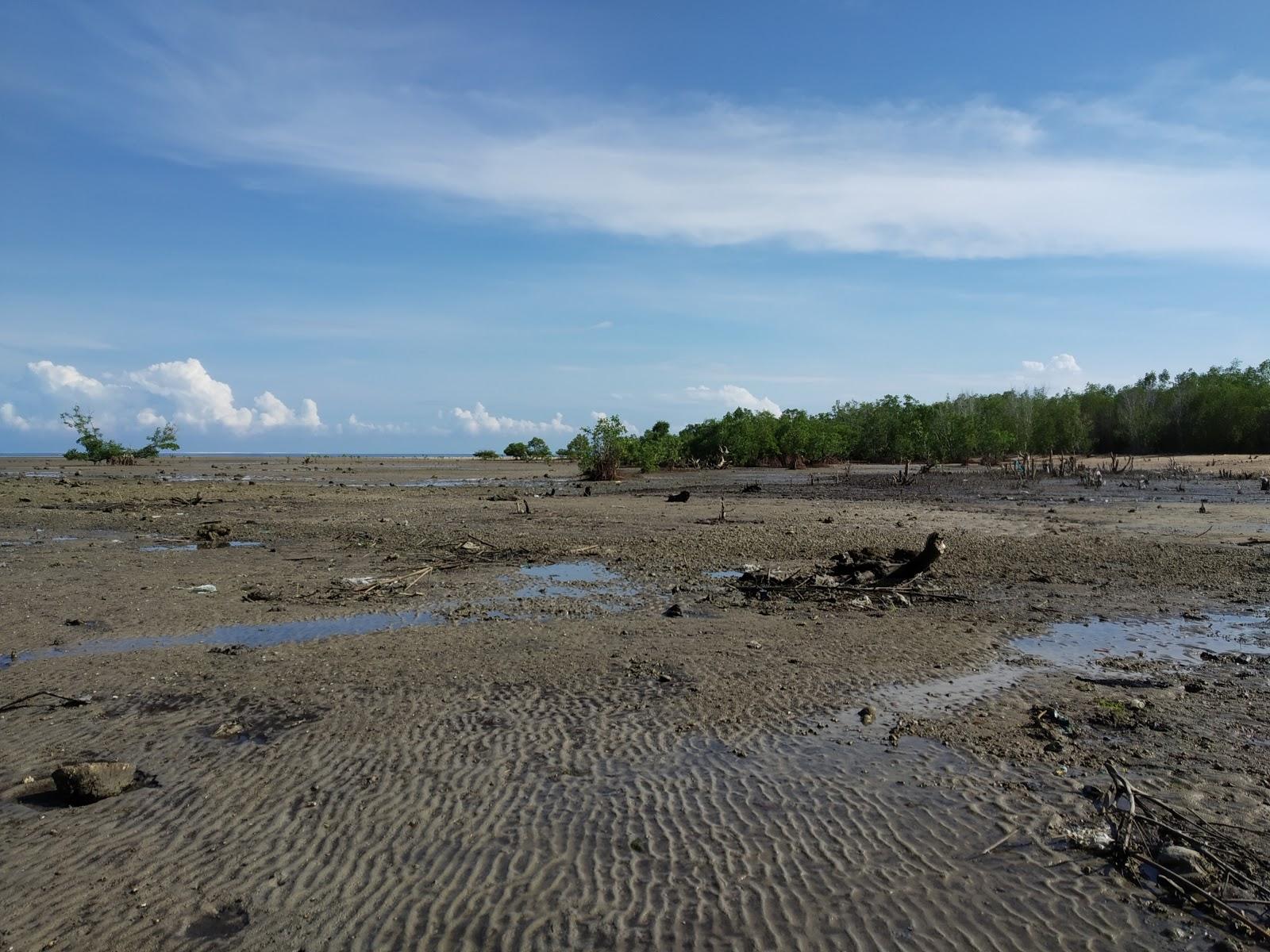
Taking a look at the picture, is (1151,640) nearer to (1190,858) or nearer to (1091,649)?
(1091,649)

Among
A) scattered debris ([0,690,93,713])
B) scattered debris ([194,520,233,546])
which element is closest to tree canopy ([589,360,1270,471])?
scattered debris ([194,520,233,546])

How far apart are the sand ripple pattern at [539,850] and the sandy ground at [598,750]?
0.02 metres

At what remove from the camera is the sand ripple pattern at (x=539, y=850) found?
3.92 meters

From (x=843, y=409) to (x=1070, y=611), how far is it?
6899 centimetres

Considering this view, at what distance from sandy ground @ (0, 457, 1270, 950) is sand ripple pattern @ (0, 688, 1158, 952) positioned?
0.02 m

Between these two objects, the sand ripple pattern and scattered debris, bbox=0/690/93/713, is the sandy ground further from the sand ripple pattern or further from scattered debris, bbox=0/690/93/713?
scattered debris, bbox=0/690/93/713

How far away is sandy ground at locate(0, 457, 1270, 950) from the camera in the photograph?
4.07m

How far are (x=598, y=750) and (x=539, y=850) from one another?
1.51 meters

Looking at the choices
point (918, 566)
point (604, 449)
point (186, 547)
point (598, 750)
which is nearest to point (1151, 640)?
point (918, 566)

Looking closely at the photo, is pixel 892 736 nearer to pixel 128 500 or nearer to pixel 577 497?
pixel 577 497

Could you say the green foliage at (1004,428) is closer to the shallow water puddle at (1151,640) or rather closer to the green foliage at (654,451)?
the green foliage at (654,451)

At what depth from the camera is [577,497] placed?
30062mm

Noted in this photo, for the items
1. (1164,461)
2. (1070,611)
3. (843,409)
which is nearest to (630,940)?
(1070,611)

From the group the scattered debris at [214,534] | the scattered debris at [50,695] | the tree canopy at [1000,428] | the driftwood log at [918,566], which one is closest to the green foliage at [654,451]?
the tree canopy at [1000,428]
